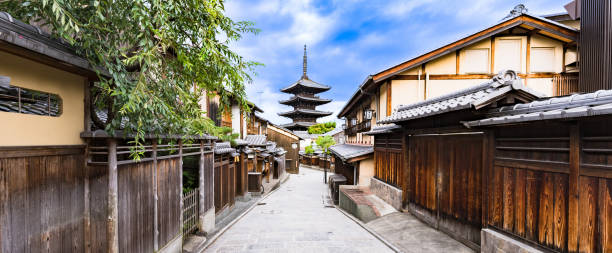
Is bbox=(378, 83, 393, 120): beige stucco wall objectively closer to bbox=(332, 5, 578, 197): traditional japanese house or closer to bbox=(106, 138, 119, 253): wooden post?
bbox=(332, 5, 578, 197): traditional japanese house

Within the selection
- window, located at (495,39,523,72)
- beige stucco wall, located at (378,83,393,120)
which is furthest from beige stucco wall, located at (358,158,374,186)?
window, located at (495,39,523,72)

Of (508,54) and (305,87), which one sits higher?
(305,87)

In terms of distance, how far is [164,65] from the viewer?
17.1ft

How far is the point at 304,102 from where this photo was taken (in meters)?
50.4

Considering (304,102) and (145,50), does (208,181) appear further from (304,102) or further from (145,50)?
(304,102)

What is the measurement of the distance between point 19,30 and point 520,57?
18.1 meters

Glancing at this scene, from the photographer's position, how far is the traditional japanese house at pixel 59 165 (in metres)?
3.19

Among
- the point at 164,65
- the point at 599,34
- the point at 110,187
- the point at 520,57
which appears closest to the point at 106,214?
the point at 110,187

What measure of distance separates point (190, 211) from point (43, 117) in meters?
5.12

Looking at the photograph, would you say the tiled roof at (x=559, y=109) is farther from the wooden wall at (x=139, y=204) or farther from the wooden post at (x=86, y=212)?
the wooden post at (x=86, y=212)

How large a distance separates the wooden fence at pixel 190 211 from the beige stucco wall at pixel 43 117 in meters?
3.98

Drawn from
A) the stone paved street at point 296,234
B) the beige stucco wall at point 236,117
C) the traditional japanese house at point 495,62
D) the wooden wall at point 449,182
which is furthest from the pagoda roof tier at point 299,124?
the wooden wall at point 449,182

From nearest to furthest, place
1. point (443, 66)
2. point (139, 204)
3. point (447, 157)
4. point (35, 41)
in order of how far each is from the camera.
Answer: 1. point (35, 41)
2. point (139, 204)
3. point (447, 157)
4. point (443, 66)

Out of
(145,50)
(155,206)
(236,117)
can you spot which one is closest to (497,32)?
(145,50)
